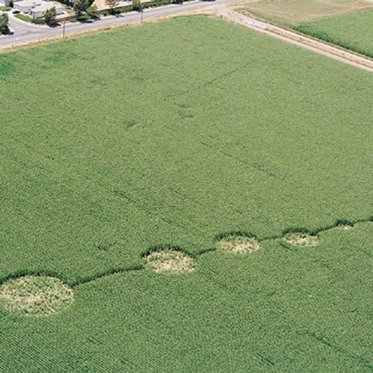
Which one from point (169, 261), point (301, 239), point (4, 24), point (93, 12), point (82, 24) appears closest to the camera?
point (169, 261)

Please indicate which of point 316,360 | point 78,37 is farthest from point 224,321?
point 78,37

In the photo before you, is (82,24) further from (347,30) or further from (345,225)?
(345,225)

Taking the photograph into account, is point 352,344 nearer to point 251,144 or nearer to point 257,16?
point 251,144

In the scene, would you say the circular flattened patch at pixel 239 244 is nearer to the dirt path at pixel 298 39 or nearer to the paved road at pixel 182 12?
the dirt path at pixel 298 39

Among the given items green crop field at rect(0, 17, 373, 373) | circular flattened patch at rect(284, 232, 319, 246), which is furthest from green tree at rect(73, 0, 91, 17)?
circular flattened patch at rect(284, 232, 319, 246)

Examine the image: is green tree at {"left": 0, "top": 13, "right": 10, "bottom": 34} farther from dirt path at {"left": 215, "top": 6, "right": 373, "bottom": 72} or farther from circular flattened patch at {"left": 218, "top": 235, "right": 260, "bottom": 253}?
circular flattened patch at {"left": 218, "top": 235, "right": 260, "bottom": 253}

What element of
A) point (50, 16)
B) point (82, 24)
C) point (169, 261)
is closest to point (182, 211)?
point (169, 261)
